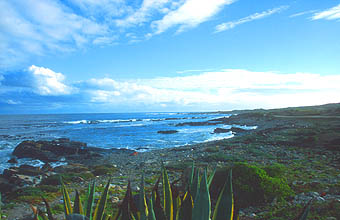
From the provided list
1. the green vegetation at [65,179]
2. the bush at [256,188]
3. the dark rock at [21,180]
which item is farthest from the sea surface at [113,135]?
the bush at [256,188]

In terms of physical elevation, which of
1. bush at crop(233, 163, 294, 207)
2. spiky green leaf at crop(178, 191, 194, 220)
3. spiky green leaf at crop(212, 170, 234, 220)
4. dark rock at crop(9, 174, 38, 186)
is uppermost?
spiky green leaf at crop(212, 170, 234, 220)

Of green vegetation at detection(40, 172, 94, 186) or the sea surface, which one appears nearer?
green vegetation at detection(40, 172, 94, 186)

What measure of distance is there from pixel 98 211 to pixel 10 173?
38.6ft

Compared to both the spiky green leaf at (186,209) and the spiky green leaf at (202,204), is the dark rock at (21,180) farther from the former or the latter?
the spiky green leaf at (202,204)

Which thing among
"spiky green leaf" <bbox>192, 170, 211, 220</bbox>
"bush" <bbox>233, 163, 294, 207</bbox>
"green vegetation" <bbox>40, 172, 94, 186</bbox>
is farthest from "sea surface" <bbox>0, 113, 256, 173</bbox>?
"spiky green leaf" <bbox>192, 170, 211, 220</bbox>

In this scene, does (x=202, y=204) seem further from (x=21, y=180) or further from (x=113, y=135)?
(x=113, y=135)

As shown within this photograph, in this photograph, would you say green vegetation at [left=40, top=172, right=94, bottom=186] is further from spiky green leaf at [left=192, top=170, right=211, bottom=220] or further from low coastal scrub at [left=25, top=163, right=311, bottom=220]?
spiky green leaf at [left=192, top=170, right=211, bottom=220]

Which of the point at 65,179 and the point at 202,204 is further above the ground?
the point at 202,204

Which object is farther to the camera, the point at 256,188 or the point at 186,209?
the point at 256,188

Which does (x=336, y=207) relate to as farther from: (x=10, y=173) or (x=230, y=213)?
(x=10, y=173)

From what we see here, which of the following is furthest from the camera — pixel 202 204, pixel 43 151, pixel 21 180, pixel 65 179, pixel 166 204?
pixel 43 151

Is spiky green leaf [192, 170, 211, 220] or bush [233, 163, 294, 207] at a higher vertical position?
spiky green leaf [192, 170, 211, 220]

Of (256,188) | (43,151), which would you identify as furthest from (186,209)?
(43,151)

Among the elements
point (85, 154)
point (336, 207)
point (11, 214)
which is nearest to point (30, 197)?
point (11, 214)
